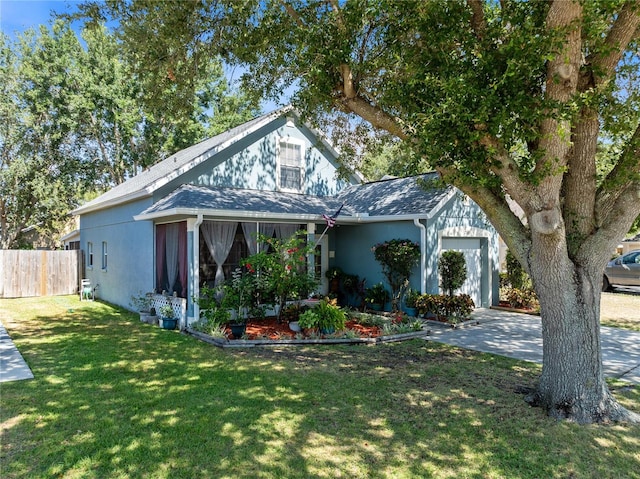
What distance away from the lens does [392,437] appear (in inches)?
173

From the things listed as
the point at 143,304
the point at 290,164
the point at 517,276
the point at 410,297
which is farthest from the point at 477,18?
the point at 143,304

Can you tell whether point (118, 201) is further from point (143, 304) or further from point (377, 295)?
point (377, 295)

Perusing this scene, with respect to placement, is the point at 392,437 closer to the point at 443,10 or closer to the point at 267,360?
the point at 267,360

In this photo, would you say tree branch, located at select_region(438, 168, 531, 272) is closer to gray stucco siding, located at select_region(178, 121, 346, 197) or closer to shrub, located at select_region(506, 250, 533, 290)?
gray stucco siding, located at select_region(178, 121, 346, 197)

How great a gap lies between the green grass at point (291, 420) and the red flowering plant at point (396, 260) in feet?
12.7

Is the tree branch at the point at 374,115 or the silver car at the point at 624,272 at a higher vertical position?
the tree branch at the point at 374,115

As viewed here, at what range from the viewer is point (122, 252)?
45.6 ft

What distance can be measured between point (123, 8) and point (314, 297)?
810 cm

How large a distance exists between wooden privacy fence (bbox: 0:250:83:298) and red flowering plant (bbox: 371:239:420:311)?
44.1 feet

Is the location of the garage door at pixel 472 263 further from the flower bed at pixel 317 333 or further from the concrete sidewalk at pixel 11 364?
the concrete sidewalk at pixel 11 364

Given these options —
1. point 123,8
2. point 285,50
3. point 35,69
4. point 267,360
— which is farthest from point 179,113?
point 35,69

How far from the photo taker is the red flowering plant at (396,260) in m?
11.4

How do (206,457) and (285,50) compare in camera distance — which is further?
(285,50)

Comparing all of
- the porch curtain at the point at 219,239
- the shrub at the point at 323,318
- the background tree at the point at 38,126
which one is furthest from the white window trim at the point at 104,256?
the background tree at the point at 38,126
